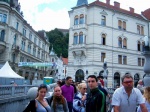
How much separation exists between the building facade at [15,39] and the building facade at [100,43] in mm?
12337

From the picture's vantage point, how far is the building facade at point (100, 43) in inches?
1296

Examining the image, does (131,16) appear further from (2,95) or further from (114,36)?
(2,95)

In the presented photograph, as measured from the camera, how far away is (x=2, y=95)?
1150 centimetres

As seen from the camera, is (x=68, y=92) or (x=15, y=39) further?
(x=15, y=39)

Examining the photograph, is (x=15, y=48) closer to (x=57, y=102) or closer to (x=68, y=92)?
(x=68, y=92)

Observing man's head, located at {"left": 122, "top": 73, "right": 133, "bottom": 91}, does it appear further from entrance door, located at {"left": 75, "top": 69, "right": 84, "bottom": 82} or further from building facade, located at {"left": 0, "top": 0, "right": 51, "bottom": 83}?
building facade, located at {"left": 0, "top": 0, "right": 51, "bottom": 83}

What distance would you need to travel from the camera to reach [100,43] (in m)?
33.6

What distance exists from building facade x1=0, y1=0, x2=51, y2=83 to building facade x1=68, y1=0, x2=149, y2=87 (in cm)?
1234

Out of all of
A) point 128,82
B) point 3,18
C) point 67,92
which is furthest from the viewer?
point 3,18

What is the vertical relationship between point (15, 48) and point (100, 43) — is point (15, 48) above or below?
below

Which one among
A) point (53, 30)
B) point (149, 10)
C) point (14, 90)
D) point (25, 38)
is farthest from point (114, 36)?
point (53, 30)

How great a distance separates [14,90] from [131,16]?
31348 mm

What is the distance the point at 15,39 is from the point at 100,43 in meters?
18.8

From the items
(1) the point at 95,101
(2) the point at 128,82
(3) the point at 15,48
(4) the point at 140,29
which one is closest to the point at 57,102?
(1) the point at 95,101
